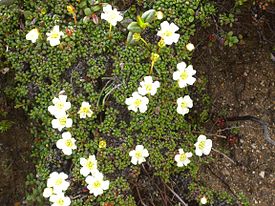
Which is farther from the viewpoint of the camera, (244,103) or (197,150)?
(244,103)

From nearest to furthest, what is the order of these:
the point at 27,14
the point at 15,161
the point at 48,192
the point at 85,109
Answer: the point at 48,192, the point at 85,109, the point at 27,14, the point at 15,161

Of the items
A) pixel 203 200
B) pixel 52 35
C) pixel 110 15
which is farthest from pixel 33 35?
pixel 203 200

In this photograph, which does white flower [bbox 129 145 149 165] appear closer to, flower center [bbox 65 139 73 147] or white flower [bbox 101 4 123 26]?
flower center [bbox 65 139 73 147]

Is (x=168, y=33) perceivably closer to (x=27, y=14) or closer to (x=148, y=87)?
(x=148, y=87)

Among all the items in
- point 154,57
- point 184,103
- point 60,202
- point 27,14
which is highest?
point 27,14

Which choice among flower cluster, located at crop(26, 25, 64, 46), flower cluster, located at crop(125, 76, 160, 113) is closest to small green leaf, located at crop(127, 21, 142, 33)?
flower cluster, located at crop(125, 76, 160, 113)

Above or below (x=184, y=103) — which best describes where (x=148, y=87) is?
above
